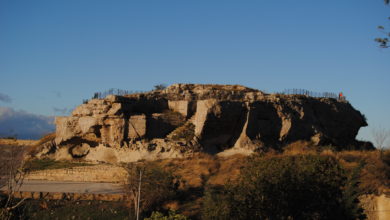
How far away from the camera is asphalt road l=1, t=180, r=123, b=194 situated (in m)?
21.2

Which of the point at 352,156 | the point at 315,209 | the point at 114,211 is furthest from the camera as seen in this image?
the point at 352,156

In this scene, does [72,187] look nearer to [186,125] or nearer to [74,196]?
[74,196]

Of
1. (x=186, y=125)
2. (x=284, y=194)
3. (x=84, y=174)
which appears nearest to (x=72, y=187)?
(x=84, y=174)

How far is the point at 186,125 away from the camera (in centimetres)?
2680

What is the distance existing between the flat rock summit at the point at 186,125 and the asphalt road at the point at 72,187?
3.11 meters

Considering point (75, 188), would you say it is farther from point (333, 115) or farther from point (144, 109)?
point (333, 115)

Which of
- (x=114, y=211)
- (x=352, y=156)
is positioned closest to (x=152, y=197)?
(x=114, y=211)

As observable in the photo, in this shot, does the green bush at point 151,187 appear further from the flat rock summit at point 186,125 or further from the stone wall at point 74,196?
the flat rock summit at point 186,125

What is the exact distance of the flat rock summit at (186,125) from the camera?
83.5 feet

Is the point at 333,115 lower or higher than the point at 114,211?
higher

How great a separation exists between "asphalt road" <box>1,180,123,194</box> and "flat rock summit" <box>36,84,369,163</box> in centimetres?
311

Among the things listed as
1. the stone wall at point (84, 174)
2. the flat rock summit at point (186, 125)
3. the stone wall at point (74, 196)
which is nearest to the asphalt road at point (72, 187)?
the stone wall at point (84, 174)

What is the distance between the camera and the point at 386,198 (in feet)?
62.6

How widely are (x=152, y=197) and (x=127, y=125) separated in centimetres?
736
